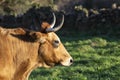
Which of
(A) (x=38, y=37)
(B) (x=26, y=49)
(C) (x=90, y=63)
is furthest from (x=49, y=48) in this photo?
(C) (x=90, y=63)

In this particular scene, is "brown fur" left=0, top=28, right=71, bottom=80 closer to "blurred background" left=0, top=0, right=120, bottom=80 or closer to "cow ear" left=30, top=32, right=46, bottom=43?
"cow ear" left=30, top=32, right=46, bottom=43

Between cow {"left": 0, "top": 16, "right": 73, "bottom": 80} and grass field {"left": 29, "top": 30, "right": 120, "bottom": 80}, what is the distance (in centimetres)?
351

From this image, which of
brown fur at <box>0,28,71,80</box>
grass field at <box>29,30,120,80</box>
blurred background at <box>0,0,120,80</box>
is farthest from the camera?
blurred background at <box>0,0,120,80</box>

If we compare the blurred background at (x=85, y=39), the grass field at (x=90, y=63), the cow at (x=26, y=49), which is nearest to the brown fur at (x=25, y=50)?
the cow at (x=26, y=49)

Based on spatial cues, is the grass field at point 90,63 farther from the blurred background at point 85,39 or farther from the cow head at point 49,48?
the cow head at point 49,48

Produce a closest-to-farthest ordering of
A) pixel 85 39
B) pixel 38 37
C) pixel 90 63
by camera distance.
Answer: pixel 38 37 → pixel 90 63 → pixel 85 39

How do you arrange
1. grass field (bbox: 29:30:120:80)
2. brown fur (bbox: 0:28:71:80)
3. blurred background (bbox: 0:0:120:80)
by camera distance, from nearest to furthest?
brown fur (bbox: 0:28:71:80) → grass field (bbox: 29:30:120:80) → blurred background (bbox: 0:0:120:80)

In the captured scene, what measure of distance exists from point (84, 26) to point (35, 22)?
279 cm

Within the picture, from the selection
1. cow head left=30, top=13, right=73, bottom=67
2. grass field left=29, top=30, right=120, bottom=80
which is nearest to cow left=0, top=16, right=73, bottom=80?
cow head left=30, top=13, right=73, bottom=67

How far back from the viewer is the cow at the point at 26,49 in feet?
33.8

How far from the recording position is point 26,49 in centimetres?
1041

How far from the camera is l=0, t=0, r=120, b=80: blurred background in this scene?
1483 centimetres

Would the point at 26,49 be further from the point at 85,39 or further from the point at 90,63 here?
the point at 85,39

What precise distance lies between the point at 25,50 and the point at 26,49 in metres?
0.03
